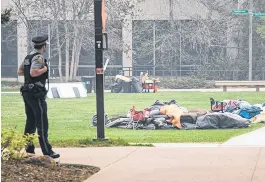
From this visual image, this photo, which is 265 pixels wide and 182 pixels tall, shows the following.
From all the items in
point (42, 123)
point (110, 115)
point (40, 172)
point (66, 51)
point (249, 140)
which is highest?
point (66, 51)

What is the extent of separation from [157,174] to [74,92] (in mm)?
20490

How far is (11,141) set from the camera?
378 inches

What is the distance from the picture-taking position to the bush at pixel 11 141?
9602mm

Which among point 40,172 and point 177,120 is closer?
point 40,172

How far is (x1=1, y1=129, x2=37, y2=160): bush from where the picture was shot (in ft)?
31.5

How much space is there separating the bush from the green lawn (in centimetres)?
380

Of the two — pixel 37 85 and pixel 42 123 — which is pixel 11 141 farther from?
pixel 37 85

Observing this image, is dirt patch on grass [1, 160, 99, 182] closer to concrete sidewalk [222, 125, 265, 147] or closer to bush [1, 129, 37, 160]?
bush [1, 129, 37, 160]

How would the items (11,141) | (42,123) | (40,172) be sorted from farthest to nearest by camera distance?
(42,123)
(40,172)
(11,141)

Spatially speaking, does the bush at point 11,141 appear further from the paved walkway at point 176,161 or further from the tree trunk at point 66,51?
the tree trunk at point 66,51

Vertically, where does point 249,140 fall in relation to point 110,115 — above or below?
above

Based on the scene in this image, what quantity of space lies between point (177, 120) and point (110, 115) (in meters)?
4.35

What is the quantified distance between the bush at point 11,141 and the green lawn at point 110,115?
12.5 feet

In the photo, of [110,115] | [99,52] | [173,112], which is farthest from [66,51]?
[99,52]
